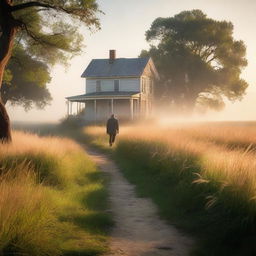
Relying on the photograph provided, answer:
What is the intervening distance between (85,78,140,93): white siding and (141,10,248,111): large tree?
888cm

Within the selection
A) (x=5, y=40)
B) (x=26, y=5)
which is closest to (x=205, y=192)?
(x=26, y=5)

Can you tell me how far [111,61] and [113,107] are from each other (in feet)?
20.1

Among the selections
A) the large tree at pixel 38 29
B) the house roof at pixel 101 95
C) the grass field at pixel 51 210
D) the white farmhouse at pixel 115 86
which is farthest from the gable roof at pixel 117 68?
the grass field at pixel 51 210

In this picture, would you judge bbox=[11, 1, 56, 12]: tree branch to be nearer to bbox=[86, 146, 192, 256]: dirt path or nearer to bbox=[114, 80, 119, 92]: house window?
bbox=[86, 146, 192, 256]: dirt path

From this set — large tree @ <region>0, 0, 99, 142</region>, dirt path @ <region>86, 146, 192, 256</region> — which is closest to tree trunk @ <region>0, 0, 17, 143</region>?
large tree @ <region>0, 0, 99, 142</region>

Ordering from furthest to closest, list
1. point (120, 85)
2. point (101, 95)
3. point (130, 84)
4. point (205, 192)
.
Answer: point (120, 85) → point (130, 84) → point (101, 95) → point (205, 192)

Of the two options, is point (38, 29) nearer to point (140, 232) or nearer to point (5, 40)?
point (5, 40)

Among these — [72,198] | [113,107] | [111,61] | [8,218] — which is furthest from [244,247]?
[111,61]

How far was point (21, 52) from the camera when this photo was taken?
20734 millimetres

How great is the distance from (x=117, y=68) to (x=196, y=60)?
37.9ft

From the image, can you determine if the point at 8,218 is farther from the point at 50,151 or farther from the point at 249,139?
the point at 249,139

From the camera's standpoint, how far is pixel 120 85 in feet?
161

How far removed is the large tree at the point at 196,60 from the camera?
5550 cm

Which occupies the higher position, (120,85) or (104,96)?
(120,85)
